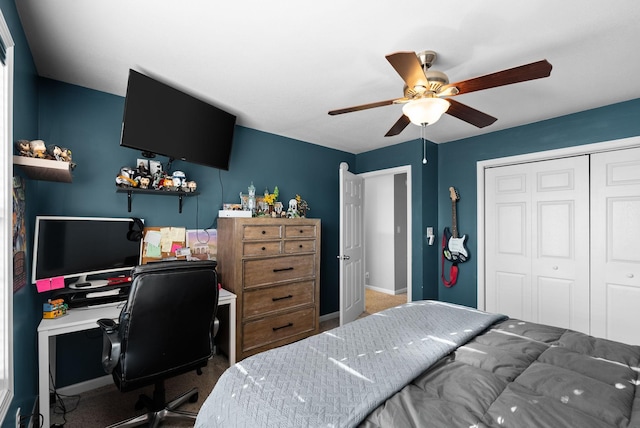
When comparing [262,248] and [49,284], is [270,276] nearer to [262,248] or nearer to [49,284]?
[262,248]

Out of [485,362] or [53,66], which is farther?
[53,66]

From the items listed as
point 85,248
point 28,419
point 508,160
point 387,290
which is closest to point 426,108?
point 508,160

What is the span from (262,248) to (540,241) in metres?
2.86

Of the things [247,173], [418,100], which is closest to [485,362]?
[418,100]

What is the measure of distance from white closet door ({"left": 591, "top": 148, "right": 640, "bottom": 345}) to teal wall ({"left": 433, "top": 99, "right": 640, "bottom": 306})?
0.80ft

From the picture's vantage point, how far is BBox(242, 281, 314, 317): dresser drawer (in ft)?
9.07

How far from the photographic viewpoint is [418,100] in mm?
1739

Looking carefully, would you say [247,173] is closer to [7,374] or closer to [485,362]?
[7,374]

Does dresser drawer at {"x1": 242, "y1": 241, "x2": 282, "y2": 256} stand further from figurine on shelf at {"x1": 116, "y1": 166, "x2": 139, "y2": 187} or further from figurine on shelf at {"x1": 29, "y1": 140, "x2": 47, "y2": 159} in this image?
figurine on shelf at {"x1": 29, "y1": 140, "x2": 47, "y2": 159}

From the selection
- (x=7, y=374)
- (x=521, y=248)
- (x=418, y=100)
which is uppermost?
(x=418, y=100)

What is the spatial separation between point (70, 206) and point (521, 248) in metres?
4.20

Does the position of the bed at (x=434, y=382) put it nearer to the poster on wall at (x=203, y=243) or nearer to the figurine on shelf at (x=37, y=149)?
the figurine on shelf at (x=37, y=149)

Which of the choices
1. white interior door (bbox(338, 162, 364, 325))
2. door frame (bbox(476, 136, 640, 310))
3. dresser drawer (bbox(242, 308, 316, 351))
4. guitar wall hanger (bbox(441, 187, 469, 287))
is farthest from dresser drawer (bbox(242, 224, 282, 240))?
door frame (bbox(476, 136, 640, 310))

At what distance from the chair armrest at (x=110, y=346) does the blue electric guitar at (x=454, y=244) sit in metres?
3.40
